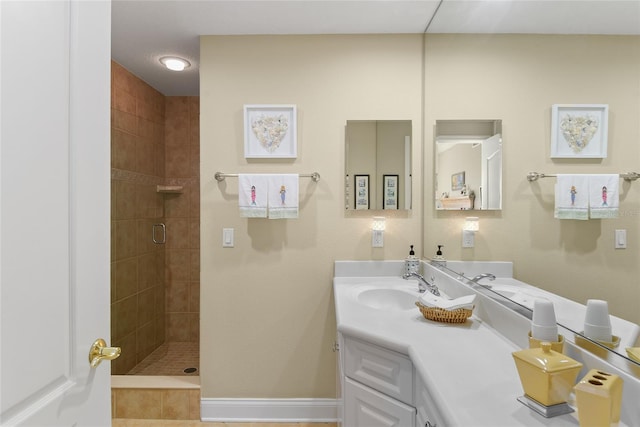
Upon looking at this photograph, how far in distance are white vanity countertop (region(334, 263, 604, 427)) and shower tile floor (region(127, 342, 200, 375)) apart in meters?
1.86

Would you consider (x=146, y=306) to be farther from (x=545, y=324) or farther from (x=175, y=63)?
(x=545, y=324)

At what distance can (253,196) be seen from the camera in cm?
205

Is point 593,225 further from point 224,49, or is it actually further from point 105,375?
point 224,49

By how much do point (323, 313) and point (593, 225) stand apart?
5.09 feet

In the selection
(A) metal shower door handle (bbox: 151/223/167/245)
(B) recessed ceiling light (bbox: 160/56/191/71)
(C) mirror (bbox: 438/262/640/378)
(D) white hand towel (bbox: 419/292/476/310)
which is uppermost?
(B) recessed ceiling light (bbox: 160/56/191/71)

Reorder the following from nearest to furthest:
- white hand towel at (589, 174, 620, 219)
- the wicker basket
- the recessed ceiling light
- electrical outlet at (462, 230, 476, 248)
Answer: white hand towel at (589, 174, 620, 219), the wicker basket, electrical outlet at (462, 230, 476, 248), the recessed ceiling light

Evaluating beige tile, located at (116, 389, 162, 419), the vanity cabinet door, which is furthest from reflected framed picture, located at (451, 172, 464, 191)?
beige tile, located at (116, 389, 162, 419)

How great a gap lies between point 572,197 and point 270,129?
1.62m

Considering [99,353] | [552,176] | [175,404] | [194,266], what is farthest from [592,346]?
[194,266]

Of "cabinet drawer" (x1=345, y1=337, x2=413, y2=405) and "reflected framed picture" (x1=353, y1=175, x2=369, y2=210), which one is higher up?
"reflected framed picture" (x1=353, y1=175, x2=369, y2=210)

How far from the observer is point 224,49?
214 cm

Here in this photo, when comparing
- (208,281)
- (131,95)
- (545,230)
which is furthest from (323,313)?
(131,95)

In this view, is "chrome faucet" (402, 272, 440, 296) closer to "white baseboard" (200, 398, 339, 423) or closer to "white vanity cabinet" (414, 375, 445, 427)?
"white vanity cabinet" (414, 375, 445, 427)

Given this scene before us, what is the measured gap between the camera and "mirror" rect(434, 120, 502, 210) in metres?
1.45
